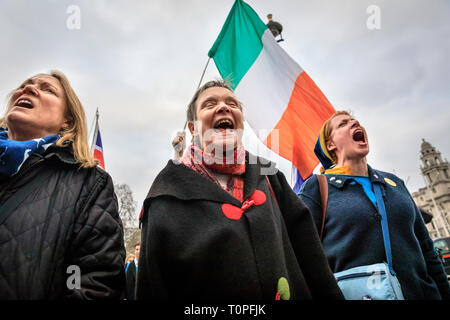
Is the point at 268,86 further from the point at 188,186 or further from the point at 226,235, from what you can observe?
the point at 226,235

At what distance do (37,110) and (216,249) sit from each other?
Result: 60.2 inches

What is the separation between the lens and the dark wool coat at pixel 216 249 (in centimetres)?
125

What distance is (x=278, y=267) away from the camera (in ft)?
4.20

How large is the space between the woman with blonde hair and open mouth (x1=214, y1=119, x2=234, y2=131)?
77 centimetres

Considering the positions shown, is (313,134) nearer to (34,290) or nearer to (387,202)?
(387,202)

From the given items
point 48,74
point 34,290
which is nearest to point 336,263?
point 34,290

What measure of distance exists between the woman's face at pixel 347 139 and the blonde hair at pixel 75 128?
6.74 feet

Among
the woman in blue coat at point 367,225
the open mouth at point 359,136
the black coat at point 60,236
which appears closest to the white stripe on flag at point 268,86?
the open mouth at point 359,136

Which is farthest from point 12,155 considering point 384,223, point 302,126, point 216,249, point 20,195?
point 302,126

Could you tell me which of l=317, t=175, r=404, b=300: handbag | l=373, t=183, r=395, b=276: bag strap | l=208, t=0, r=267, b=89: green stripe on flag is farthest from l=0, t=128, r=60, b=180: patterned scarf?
l=208, t=0, r=267, b=89: green stripe on flag

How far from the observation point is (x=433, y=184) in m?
66.7

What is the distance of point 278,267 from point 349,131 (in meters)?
1.71

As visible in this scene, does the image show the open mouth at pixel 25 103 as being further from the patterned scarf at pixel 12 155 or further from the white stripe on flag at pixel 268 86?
the white stripe on flag at pixel 268 86

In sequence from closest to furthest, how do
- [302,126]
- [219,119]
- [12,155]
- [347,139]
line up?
1. [12,155]
2. [219,119]
3. [347,139]
4. [302,126]
